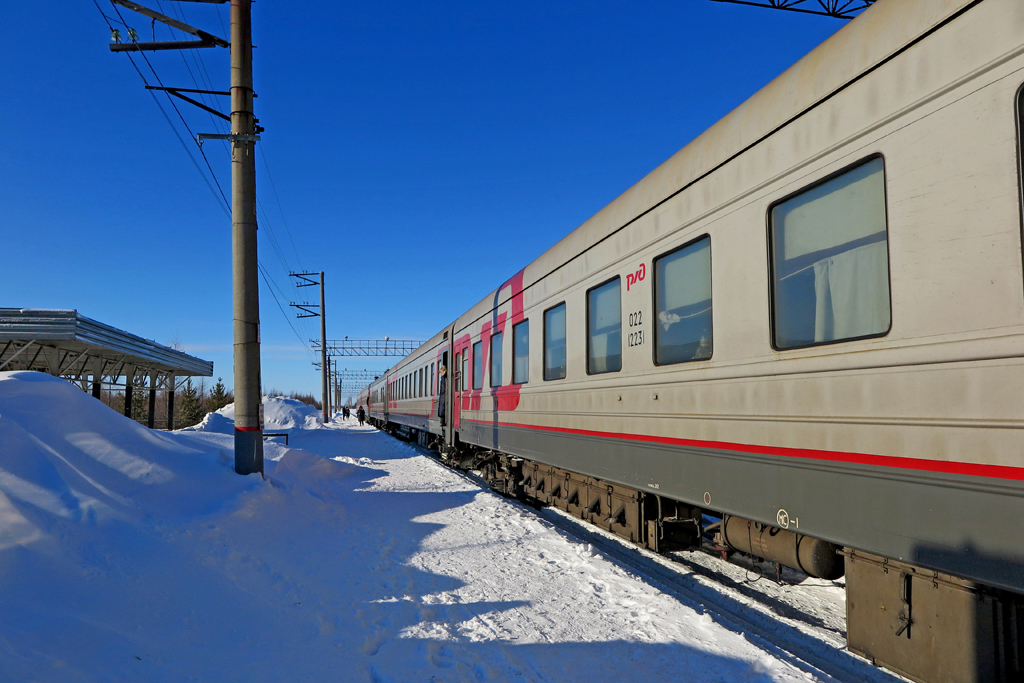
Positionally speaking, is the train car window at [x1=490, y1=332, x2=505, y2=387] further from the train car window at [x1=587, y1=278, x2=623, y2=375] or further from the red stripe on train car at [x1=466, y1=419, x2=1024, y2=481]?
the red stripe on train car at [x1=466, y1=419, x2=1024, y2=481]

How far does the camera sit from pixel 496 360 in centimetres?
1002

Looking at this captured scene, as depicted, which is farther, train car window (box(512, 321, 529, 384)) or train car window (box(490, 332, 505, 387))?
train car window (box(490, 332, 505, 387))

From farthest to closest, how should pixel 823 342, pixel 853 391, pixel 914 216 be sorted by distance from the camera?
pixel 823 342, pixel 853 391, pixel 914 216

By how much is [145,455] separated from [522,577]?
424 cm

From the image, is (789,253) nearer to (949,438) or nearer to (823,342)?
(823,342)

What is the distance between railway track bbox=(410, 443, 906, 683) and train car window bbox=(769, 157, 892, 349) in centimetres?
198

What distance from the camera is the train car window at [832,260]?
3135 millimetres

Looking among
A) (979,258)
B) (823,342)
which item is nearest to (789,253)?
(823,342)

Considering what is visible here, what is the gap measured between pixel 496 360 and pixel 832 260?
22.8ft

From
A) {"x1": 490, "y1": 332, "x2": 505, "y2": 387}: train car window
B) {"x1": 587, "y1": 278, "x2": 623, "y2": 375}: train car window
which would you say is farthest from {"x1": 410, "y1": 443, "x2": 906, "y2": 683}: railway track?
{"x1": 490, "y1": 332, "x2": 505, "y2": 387}: train car window

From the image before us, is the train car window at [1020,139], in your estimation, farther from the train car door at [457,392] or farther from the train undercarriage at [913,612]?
the train car door at [457,392]

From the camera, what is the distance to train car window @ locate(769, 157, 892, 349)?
313 cm

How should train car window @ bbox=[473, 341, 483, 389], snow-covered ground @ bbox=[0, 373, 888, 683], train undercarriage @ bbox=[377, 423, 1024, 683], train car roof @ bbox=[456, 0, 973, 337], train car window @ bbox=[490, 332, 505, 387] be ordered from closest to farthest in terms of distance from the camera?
train undercarriage @ bbox=[377, 423, 1024, 683], train car roof @ bbox=[456, 0, 973, 337], snow-covered ground @ bbox=[0, 373, 888, 683], train car window @ bbox=[490, 332, 505, 387], train car window @ bbox=[473, 341, 483, 389]

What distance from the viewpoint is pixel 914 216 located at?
2893 mm
